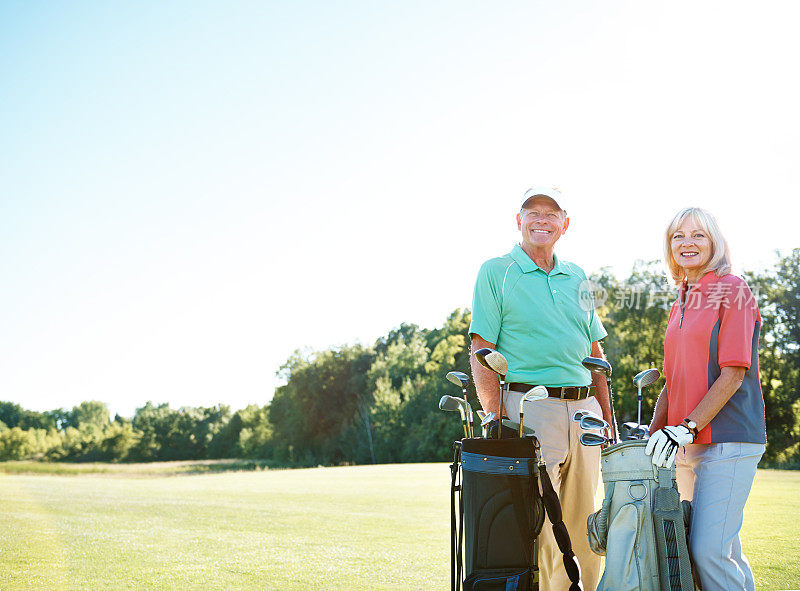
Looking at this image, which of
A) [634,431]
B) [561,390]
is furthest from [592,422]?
[561,390]

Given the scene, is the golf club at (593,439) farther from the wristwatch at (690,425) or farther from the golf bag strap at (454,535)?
the golf bag strap at (454,535)

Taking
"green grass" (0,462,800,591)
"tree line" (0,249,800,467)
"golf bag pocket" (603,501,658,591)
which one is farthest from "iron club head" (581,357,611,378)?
"tree line" (0,249,800,467)

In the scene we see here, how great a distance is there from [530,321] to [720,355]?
0.91 metres

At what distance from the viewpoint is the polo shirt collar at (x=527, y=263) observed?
3592 mm

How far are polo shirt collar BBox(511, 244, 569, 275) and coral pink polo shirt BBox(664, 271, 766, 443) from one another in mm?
750

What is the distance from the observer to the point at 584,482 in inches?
136

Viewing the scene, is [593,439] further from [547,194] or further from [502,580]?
[547,194]

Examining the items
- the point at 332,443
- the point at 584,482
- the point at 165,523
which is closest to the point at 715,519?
the point at 584,482

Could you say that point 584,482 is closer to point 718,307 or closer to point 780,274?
point 718,307

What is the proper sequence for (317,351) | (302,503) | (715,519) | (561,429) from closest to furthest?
(715,519)
(561,429)
(302,503)
(317,351)

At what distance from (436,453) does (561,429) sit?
37.9 m

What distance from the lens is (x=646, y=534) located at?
272 centimetres

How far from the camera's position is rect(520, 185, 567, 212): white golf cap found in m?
3.57

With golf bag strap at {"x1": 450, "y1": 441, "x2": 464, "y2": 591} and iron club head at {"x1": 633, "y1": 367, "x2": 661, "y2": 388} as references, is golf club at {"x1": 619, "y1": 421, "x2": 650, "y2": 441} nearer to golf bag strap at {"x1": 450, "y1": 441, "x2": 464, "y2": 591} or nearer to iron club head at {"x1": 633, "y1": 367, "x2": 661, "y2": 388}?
iron club head at {"x1": 633, "y1": 367, "x2": 661, "y2": 388}
